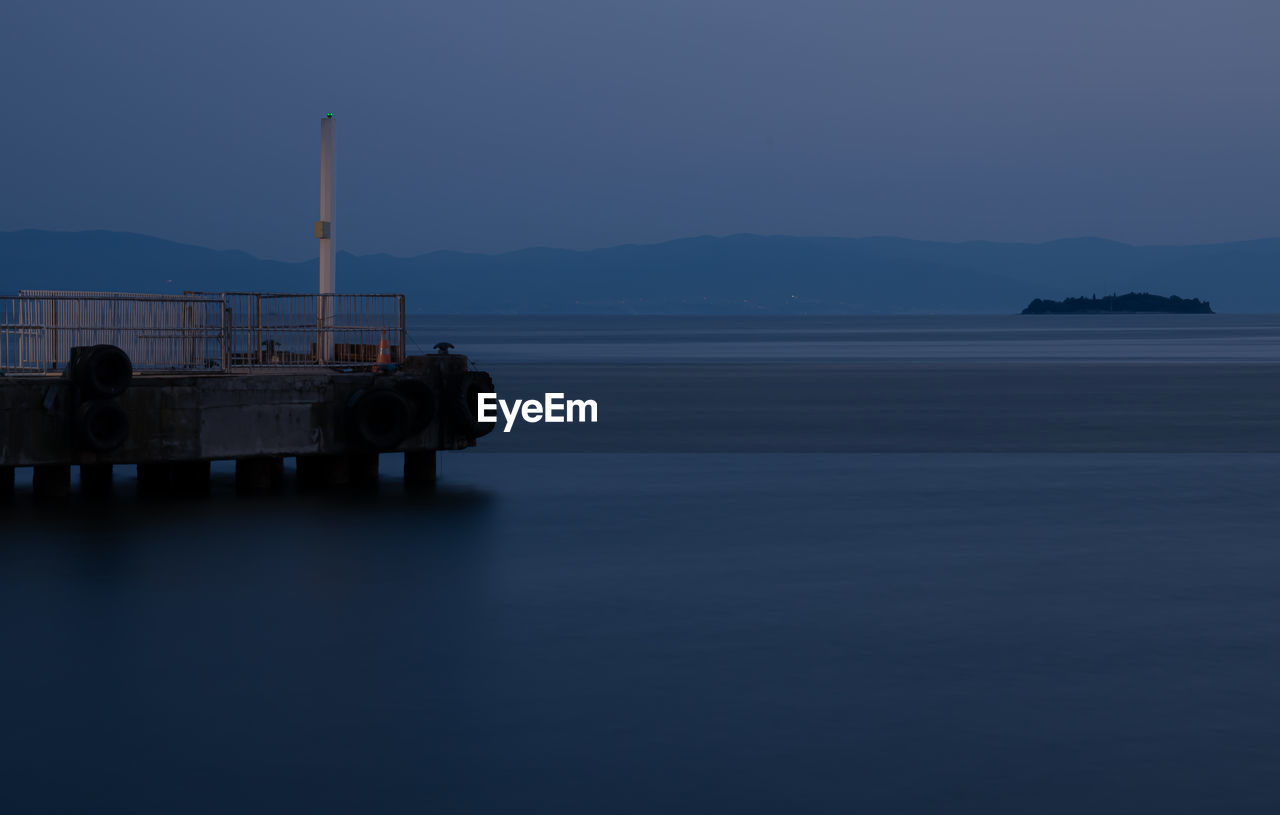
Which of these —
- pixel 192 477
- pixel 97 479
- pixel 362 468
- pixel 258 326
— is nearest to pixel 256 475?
pixel 192 477

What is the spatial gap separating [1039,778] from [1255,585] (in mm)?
9061

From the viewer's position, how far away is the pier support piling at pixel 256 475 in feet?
92.5

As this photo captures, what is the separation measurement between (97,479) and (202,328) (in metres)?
3.31

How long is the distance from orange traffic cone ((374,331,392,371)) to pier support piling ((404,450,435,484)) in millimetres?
2077

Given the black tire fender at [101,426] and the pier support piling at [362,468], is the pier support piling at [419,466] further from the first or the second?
the black tire fender at [101,426]

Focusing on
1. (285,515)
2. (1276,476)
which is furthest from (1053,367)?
(285,515)

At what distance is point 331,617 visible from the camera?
16922 mm

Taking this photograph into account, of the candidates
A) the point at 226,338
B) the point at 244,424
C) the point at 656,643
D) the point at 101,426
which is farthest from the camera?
the point at 226,338

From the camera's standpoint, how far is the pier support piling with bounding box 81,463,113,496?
2795 centimetres

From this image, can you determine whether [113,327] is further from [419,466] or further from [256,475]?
[419,466]

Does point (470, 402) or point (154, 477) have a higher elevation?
point (470, 402)

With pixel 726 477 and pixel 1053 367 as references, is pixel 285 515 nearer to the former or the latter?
pixel 726 477

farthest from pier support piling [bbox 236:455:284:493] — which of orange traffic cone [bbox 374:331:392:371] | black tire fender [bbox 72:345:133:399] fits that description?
black tire fender [bbox 72:345:133:399]

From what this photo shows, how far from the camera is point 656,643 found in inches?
611
